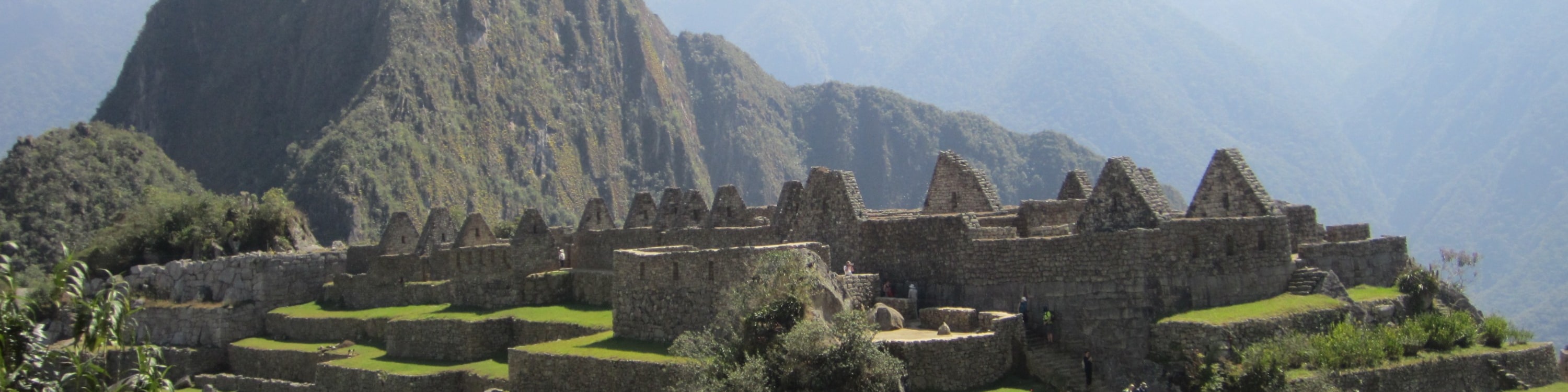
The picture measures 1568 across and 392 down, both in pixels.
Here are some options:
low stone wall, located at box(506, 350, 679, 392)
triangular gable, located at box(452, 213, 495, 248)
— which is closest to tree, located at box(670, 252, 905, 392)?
low stone wall, located at box(506, 350, 679, 392)

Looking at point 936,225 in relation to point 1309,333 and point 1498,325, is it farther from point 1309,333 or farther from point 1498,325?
point 1498,325

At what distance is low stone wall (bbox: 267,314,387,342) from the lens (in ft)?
126

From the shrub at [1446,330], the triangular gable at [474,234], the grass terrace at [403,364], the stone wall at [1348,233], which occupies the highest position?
the triangular gable at [474,234]

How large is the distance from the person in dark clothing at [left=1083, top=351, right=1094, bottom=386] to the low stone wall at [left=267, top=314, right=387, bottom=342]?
20.2 meters

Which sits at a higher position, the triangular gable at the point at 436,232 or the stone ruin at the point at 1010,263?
the triangular gable at the point at 436,232

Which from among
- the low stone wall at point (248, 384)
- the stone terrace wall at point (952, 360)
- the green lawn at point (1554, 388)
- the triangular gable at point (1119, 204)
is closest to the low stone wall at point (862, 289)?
the stone terrace wall at point (952, 360)

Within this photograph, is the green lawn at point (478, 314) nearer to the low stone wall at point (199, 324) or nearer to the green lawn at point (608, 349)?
the green lawn at point (608, 349)

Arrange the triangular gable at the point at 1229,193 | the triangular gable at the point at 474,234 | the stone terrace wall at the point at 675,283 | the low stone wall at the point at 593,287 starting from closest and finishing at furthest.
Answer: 1. the stone terrace wall at the point at 675,283
2. the triangular gable at the point at 1229,193
3. the low stone wall at the point at 593,287
4. the triangular gable at the point at 474,234

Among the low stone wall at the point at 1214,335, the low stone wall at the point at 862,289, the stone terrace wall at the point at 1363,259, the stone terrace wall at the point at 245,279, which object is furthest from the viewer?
the stone terrace wall at the point at 245,279

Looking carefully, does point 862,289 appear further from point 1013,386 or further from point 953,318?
point 1013,386

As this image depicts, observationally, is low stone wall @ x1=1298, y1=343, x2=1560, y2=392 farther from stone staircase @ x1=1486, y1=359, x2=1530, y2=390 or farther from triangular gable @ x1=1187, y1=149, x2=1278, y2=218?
triangular gable @ x1=1187, y1=149, x2=1278, y2=218

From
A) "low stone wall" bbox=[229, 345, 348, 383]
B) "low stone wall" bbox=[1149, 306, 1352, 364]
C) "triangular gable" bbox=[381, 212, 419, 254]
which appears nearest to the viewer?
"low stone wall" bbox=[1149, 306, 1352, 364]

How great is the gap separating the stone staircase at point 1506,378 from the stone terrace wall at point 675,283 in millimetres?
11202

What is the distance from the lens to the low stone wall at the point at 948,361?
22266 mm
